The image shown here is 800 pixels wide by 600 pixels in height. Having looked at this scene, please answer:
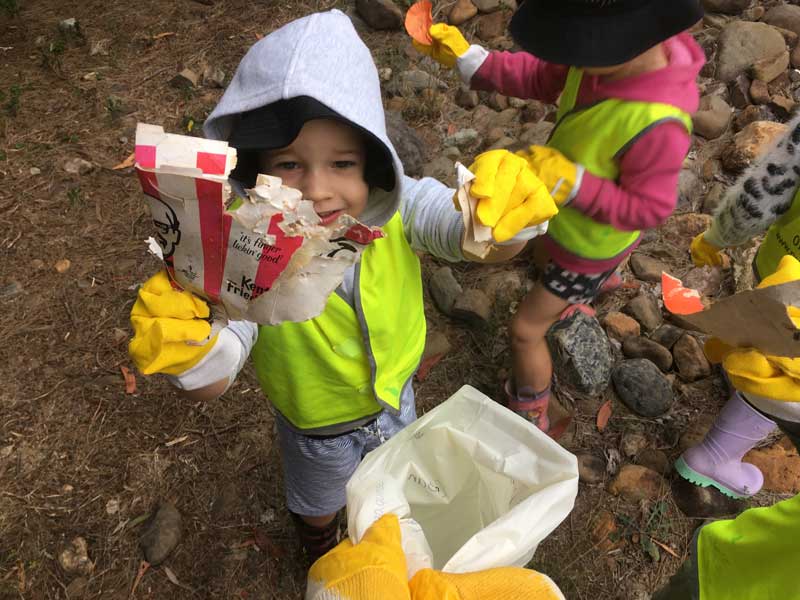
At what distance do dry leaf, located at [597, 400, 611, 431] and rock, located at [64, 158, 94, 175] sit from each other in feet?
8.26

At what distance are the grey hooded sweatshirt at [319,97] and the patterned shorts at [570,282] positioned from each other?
606 mm

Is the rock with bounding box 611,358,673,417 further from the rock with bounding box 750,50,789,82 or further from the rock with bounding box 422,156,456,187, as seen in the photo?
the rock with bounding box 750,50,789,82

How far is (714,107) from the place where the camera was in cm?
274

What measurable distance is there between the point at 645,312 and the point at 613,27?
1294 mm

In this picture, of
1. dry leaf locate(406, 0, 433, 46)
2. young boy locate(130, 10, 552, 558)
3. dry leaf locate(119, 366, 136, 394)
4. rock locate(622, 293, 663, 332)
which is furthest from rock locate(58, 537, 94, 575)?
rock locate(622, 293, 663, 332)

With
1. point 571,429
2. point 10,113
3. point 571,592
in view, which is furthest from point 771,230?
point 10,113

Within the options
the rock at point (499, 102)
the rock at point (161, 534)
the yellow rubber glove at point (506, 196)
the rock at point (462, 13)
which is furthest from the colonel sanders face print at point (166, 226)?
the rock at point (462, 13)

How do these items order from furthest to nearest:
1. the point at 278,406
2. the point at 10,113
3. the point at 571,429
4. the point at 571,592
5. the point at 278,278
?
1. the point at 10,113
2. the point at 571,429
3. the point at 571,592
4. the point at 278,406
5. the point at 278,278

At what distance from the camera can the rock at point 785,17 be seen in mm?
2969

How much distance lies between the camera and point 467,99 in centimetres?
298

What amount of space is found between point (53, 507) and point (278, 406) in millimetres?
1148

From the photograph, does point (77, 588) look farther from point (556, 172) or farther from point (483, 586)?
point (556, 172)

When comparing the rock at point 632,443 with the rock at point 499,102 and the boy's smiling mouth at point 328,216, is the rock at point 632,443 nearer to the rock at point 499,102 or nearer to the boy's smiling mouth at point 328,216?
the boy's smiling mouth at point 328,216

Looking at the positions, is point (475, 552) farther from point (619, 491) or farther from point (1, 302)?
point (1, 302)
